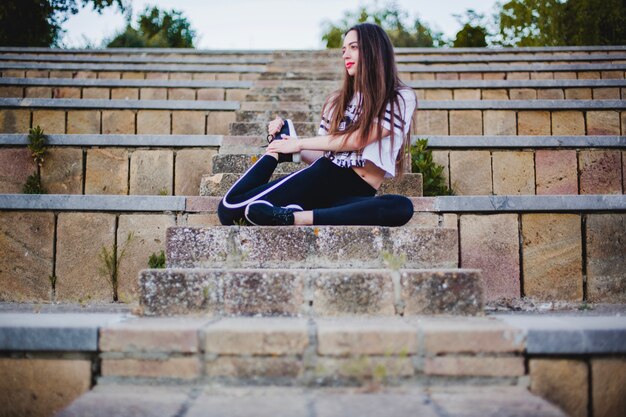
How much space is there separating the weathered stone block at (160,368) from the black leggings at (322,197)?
Answer: 92cm

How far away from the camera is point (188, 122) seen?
4.31 metres

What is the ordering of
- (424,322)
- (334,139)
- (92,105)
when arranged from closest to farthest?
(424,322), (334,139), (92,105)

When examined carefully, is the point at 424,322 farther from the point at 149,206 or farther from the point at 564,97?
the point at 564,97

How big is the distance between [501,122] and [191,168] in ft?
8.94

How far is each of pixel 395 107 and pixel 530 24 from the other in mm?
9881

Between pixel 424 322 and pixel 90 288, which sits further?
pixel 90 288

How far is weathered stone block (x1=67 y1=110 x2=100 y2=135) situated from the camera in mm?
4199

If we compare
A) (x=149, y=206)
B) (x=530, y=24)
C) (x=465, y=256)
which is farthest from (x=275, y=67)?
(x=530, y=24)

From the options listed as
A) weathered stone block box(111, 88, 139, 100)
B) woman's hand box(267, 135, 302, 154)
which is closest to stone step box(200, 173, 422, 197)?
woman's hand box(267, 135, 302, 154)

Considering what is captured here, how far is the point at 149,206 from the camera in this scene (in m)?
2.78

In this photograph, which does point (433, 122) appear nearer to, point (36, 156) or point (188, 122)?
point (188, 122)

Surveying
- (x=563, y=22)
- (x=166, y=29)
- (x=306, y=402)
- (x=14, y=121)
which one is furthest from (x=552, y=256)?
(x=166, y=29)

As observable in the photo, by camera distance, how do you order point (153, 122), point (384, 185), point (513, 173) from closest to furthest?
point (384, 185) → point (513, 173) → point (153, 122)

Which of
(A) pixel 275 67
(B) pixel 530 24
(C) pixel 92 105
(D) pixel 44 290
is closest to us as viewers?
(D) pixel 44 290
